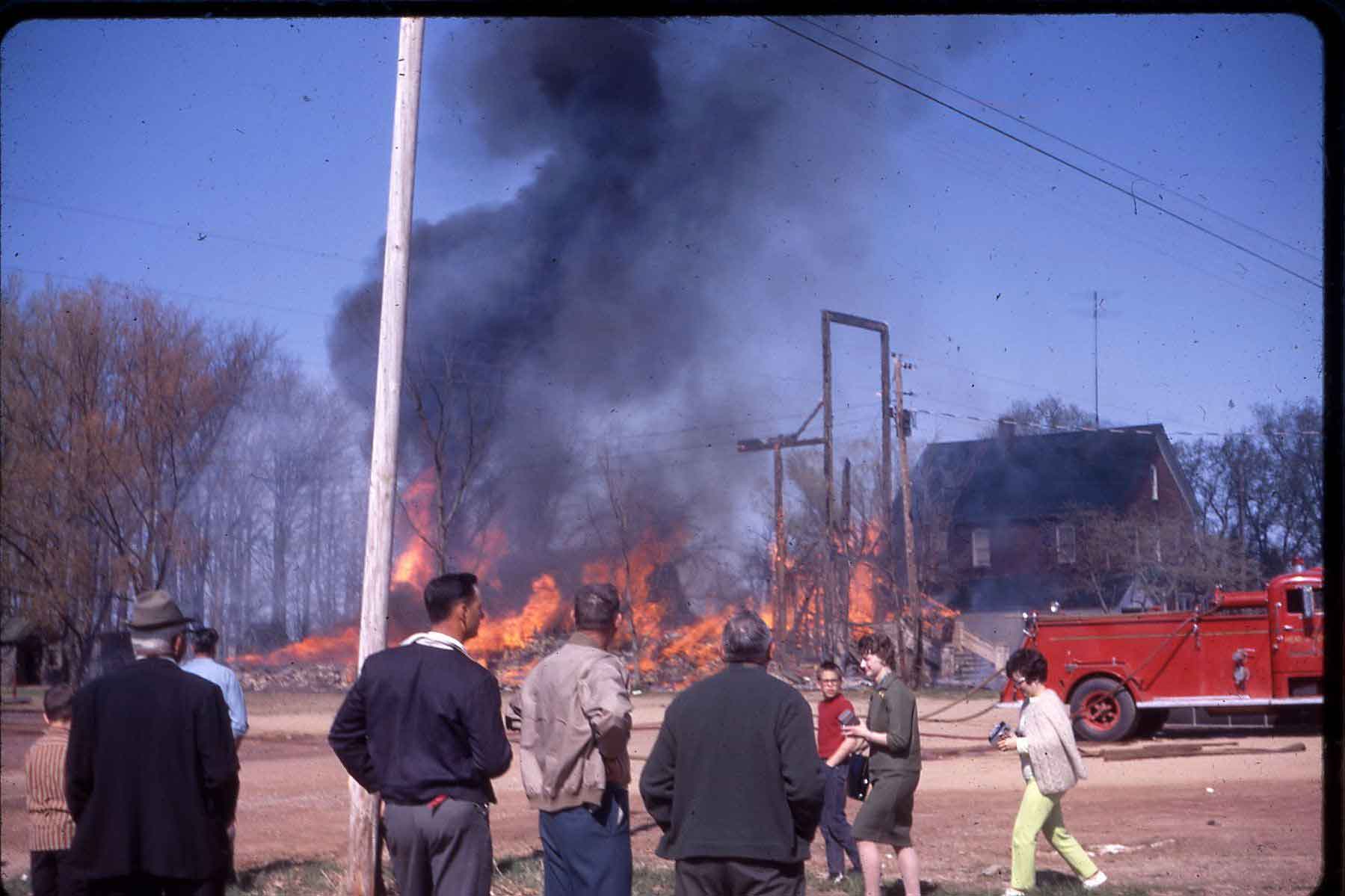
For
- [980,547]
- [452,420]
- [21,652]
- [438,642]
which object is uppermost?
[452,420]

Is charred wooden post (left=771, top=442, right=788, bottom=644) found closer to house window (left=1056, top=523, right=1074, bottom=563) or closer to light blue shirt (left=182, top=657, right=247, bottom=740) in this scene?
house window (left=1056, top=523, right=1074, bottom=563)

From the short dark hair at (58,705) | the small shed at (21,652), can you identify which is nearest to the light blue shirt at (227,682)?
the short dark hair at (58,705)

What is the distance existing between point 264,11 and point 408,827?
311cm

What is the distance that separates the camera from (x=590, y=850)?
497 cm

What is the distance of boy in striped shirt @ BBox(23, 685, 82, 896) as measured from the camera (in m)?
5.75

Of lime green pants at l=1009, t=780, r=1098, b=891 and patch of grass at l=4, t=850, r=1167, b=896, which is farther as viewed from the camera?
patch of grass at l=4, t=850, r=1167, b=896

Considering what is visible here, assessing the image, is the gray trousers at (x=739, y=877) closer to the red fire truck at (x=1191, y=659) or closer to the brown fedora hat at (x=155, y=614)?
the brown fedora hat at (x=155, y=614)

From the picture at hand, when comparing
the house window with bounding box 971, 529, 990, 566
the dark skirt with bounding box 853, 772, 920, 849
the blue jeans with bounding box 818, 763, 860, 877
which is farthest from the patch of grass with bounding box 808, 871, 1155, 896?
the house window with bounding box 971, 529, 990, 566

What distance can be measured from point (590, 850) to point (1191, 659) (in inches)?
604

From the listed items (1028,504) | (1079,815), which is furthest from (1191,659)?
(1028,504)

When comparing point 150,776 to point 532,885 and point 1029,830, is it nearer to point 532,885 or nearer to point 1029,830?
point 532,885

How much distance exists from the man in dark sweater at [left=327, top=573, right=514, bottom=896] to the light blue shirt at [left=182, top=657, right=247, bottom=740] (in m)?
2.97

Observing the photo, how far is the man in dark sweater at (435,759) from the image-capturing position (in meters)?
4.66

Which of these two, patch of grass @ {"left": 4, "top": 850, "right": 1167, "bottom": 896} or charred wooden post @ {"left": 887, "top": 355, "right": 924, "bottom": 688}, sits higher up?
charred wooden post @ {"left": 887, "top": 355, "right": 924, "bottom": 688}
